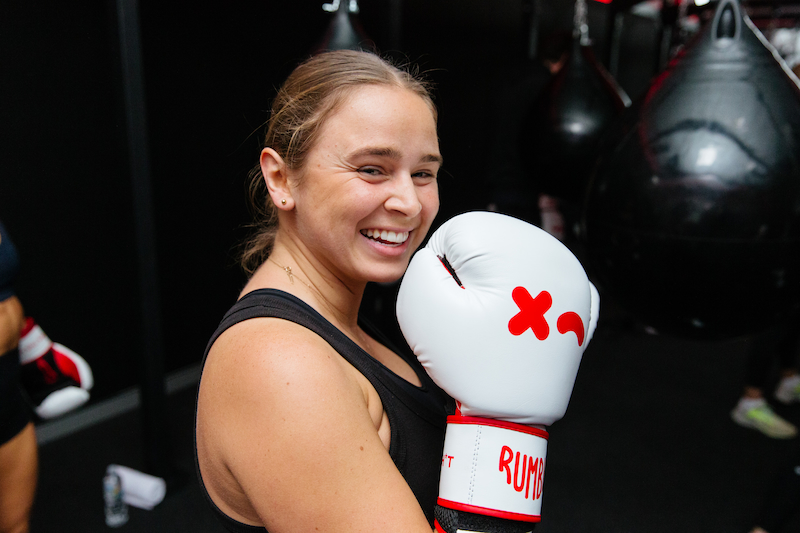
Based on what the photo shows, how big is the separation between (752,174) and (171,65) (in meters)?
2.24

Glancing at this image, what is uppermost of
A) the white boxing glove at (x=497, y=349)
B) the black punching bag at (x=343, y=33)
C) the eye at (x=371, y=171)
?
the black punching bag at (x=343, y=33)

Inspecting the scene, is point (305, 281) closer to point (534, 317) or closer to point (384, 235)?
point (384, 235)

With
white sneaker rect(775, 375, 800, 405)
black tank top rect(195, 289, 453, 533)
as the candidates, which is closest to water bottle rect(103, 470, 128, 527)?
black tank top rect(195, 289, 453, 533)

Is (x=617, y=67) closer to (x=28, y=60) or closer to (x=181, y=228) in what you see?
(x=181, y=228)

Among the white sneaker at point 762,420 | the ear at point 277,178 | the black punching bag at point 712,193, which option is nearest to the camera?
the ear at point 277,178

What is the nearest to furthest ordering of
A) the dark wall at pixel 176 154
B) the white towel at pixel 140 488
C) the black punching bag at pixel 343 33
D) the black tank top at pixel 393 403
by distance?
the black tank top at pixel 393 403, the black punching bag at pixel 343 33, the dark wall at pixel 176 154, the white towel at pixel 140 488

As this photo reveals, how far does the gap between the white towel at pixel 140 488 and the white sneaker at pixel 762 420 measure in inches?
104

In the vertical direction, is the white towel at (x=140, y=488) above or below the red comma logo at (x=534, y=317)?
below

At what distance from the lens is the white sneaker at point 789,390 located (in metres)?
2.96

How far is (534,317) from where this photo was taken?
69cm

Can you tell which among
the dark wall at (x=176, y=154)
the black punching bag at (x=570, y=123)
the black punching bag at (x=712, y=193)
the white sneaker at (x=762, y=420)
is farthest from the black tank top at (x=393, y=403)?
the white sneaker at (x=762, y=420)

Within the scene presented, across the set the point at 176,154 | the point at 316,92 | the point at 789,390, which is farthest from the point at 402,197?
the point at 789,390

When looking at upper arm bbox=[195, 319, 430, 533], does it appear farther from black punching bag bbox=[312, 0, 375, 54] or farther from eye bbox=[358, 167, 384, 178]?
black punching bag bbox=[312, 0, 375, 54]

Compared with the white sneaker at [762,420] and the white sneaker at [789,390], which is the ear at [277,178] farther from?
the white sneaker at [789,390]
